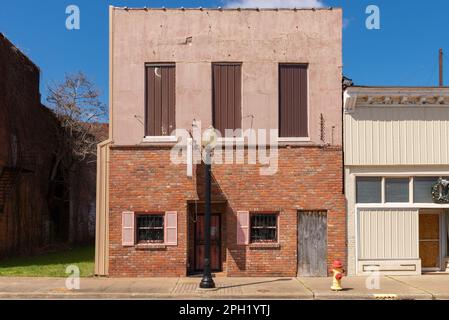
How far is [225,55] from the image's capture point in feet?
55.1

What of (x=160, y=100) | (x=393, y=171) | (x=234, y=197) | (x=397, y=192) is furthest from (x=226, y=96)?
(x=397, y=192)

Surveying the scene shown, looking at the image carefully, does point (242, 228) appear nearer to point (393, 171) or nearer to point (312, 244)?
point (312, 244)

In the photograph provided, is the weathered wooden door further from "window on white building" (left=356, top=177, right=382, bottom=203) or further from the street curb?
the street curb

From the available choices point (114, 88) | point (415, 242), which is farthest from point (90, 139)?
point (415, 242)

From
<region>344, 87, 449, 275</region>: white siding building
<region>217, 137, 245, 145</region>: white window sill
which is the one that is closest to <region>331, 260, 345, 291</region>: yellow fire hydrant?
<region>344, 87, 449, 275</region>: white siding building

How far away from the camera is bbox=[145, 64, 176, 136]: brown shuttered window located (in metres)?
16.8

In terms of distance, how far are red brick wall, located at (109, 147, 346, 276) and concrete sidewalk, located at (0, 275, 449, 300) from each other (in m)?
0.62

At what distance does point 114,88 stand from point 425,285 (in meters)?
10.4

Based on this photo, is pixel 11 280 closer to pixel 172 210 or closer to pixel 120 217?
pixel 120 217

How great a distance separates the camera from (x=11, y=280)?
1583cm

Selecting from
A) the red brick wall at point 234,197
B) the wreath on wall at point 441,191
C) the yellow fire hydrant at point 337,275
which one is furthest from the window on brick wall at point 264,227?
the wreath on wall at point 441,191

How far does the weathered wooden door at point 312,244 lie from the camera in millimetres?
16570

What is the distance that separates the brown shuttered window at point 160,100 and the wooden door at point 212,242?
2.98 meters

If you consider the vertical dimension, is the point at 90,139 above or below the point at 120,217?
above
